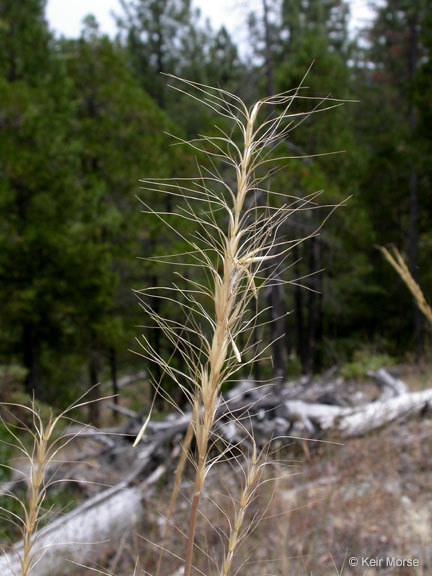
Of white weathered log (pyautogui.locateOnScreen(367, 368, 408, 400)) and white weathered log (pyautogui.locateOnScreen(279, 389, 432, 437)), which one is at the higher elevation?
white weathered log (pyautogui.locateOnScreen(279, 389, 432, 437))

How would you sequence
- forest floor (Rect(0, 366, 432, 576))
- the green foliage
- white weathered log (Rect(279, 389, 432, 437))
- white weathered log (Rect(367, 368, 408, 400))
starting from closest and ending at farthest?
1. forest floor (Rect(0, 366, 432, 576))
2. white weathered log (Rect(279, 389, 432, 437))
3. white weathered log (Rect(367, 368, 408, 400))
4. the green foliage

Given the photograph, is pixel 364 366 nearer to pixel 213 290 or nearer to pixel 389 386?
pixel 389 386

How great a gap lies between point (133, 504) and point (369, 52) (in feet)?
74.5

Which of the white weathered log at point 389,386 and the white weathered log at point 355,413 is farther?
the white weathered log at point 389,386

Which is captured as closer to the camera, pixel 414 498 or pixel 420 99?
pixel 414 498

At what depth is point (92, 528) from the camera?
3426mm

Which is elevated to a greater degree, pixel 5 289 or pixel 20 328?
pixel 5 289

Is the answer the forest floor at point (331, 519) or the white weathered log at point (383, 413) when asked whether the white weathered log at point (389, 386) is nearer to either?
the white weathered log at point (383, 413)

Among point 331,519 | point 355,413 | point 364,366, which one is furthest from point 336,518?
point 364,366

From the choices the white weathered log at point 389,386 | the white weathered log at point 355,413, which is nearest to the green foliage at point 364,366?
the white weathered log at point 389,386

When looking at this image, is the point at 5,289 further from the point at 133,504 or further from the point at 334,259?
the point at 334,259

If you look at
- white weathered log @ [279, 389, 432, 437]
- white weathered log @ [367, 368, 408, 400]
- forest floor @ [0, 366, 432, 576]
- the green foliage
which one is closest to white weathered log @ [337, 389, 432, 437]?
white weathered log @ [279, 389, 432, 437]

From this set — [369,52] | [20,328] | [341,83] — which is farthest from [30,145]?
[369,52]

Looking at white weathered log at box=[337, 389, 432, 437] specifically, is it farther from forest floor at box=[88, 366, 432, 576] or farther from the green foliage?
the green foliage
